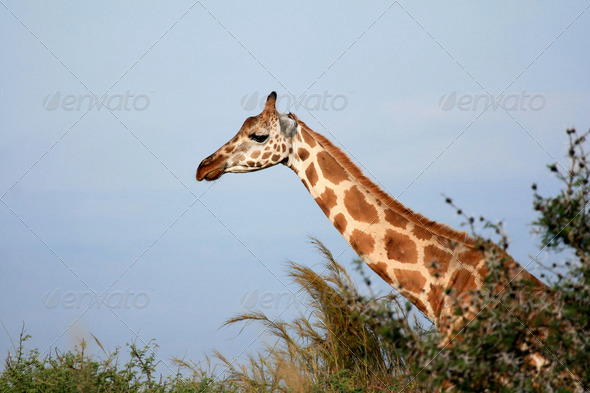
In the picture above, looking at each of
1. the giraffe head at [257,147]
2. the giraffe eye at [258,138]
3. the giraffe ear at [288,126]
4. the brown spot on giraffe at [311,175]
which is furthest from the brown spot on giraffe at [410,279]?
the giraffe eye at [258,138]

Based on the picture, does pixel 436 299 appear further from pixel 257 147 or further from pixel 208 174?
pixel 208 174

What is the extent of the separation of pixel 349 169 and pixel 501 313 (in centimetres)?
354

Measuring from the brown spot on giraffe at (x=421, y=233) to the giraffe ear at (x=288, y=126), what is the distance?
2.08 m

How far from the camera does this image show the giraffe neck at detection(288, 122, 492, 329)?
6254 mm

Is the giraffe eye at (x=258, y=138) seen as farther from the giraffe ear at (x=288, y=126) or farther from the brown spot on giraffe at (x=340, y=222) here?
the brown spot on giraffe at (x=340, y=222)

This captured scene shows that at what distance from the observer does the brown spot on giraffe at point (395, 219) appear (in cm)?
669

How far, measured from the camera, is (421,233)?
21.6ft

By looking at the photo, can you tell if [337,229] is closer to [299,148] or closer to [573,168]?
[299,148]

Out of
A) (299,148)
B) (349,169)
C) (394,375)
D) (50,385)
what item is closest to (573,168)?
(349,169)

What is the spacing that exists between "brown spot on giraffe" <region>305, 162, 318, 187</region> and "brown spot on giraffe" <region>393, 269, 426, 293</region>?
1553 mm

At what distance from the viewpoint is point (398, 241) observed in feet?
21.7

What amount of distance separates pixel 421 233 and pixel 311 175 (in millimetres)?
1616

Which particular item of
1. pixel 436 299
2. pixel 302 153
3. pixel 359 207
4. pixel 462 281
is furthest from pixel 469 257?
pixel 302 153

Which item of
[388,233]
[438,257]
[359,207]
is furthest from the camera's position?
[359,207]
